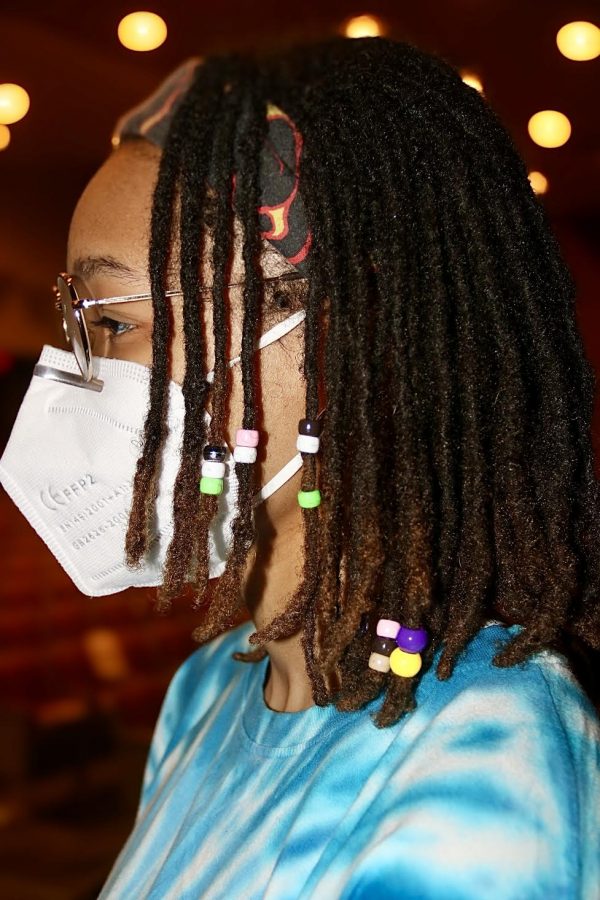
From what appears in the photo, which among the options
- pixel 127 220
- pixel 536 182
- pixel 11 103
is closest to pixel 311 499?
pixel 127 220

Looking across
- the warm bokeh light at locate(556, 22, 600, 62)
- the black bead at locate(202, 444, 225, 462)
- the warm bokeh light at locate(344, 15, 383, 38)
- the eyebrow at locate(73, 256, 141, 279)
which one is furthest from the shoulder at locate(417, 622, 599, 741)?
the warm bokeh light at locate(556, 22, 600, 62)

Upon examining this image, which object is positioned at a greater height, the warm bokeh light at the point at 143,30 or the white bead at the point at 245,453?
the warm bokeh light at the point at 143,30

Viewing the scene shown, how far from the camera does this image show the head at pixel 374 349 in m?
0.98

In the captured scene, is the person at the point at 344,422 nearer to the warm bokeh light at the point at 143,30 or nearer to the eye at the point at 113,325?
the eye at the point at 113,325

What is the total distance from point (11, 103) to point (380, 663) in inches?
80.3

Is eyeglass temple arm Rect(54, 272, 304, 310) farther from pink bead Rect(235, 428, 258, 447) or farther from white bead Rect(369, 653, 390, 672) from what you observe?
white bead Rect(369, 653, 390, 672)

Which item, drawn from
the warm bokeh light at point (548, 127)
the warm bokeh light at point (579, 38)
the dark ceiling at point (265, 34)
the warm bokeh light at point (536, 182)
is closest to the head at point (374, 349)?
the warm bokeh light at point (536, 182)

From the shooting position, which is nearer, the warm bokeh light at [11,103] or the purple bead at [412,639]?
the purple bead at [412,639]

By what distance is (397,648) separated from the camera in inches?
39.0

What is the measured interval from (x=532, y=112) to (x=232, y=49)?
161 cm

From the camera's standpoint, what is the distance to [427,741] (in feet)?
2.99

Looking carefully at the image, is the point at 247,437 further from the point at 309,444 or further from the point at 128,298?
the point at 128,298

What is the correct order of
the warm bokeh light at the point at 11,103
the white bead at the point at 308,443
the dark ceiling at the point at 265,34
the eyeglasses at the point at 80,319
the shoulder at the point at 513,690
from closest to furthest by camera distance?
Answer: the shoulder at the point at 513,690 < the white bead at the point at 308,443 < the eyeglasses at the point at 80,319 < the dark ceiling at the point at 265,34 < the warm bokeh light at the point at 11,103

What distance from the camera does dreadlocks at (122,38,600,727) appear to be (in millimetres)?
980
